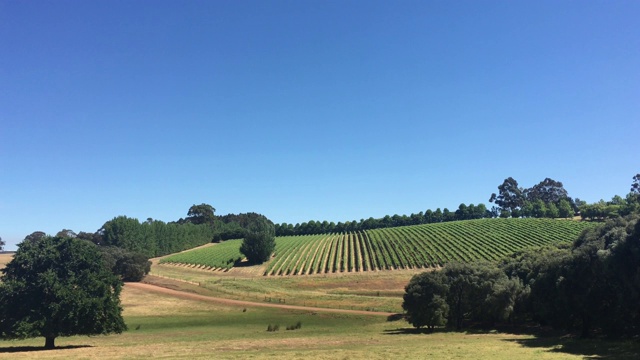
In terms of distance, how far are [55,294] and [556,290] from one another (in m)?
48.0

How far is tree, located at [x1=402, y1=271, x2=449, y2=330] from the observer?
156 feet

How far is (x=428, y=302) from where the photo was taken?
47.9 meters

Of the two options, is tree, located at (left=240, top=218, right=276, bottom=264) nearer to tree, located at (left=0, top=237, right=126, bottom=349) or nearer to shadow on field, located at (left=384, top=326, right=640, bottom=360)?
shadow on field, located at (left=384, top=326, right=640, bottom=360)

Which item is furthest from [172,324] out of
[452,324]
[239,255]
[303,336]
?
[239,255]

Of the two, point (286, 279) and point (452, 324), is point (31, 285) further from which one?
point (286, 279)

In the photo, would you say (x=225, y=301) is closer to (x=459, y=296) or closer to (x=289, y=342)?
(x=289, y=342)

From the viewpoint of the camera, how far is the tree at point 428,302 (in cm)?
4744

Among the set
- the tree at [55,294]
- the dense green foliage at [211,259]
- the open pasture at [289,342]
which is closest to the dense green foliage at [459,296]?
the open pasture at [289,342]

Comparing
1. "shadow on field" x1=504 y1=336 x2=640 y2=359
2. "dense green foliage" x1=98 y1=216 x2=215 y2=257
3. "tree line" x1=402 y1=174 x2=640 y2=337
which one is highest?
"dense green foliage" x1=98 y1=216 x2=215 y2=257

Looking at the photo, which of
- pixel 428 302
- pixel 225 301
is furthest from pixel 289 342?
pixel 225 301

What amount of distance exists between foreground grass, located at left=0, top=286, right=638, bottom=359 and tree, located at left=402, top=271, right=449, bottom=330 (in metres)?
2.03

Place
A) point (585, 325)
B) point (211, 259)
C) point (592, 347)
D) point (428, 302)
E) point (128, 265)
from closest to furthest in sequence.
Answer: point (592, 347)
point (585, 325)
point (428, 302)
point (128, 265)
point (211, 259)

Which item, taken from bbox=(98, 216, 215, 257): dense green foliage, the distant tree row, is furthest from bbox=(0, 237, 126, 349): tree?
bbox=(98, 216, 215, 257): dense green foliage

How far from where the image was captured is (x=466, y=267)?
171 feet
